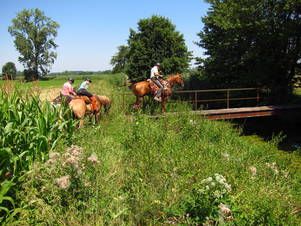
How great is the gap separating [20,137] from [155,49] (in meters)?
32.7

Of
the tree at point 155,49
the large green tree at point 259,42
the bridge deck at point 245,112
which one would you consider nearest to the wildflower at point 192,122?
the bridge deck at point 245,112

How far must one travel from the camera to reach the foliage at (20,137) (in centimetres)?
505

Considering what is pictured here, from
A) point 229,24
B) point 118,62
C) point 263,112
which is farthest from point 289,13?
point 118,62

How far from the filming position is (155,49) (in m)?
37.6

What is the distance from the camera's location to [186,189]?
5316 millimetres

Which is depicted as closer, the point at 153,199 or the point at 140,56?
the point at 153,199

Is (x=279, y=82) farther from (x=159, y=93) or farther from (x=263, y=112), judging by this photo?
(x=159, y=93)

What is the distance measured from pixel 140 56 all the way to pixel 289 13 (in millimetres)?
18815

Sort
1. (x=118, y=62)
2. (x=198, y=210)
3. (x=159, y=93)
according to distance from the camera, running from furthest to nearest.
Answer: (x=118, y=62) < (x=159, y=93) < (x=198, y=210)

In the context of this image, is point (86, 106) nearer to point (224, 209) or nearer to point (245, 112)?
point (224, 209)

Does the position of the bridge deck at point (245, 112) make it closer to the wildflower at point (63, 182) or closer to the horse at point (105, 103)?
the horse at point (105, 103)

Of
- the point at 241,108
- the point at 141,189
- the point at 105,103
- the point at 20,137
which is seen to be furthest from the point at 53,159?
the point at 241,108

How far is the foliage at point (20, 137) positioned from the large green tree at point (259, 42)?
16339 mm

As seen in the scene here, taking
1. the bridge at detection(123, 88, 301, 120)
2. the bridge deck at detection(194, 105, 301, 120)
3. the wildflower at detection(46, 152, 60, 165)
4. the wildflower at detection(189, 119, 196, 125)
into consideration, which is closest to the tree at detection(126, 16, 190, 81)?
the bridge at detection(123, 88, 301, 120)
